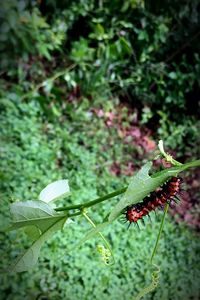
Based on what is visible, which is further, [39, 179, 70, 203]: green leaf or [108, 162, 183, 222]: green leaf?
[39, 179, 70, 203]: green leaf

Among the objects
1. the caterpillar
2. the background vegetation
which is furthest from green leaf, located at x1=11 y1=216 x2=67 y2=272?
the background vegetation

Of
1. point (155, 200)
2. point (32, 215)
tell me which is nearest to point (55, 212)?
point (32, 215)

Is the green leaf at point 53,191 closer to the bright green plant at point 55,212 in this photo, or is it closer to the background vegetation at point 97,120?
the bright green plant at point 55,212

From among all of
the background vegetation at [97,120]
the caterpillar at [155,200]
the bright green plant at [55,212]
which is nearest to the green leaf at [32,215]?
the bright green plant at [55,212]

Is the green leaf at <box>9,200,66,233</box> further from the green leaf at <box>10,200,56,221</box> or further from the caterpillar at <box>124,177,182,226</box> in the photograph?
the caterpillar at <box>124,177,182,226</box>

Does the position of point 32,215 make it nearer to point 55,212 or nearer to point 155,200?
point 55,212
